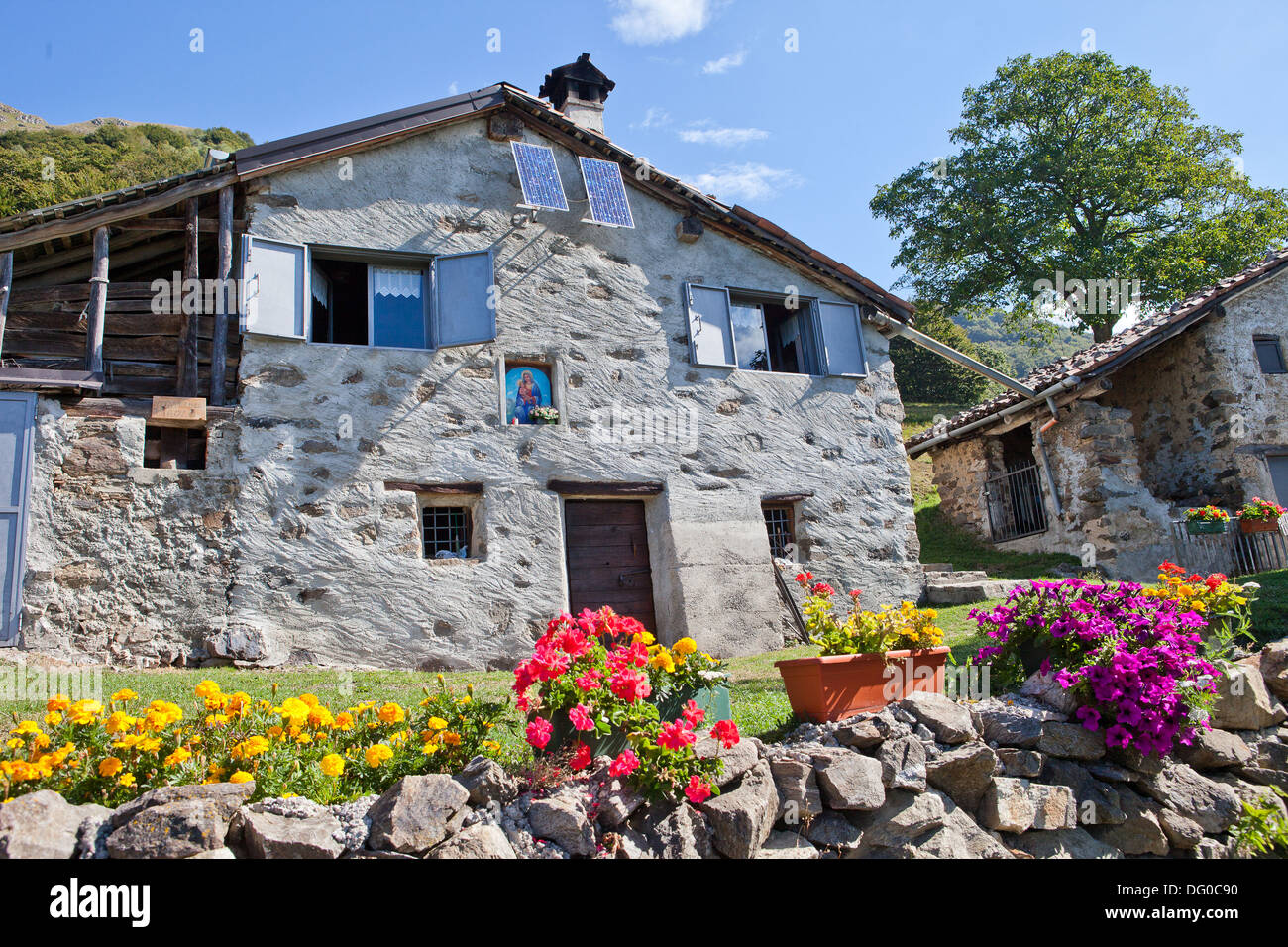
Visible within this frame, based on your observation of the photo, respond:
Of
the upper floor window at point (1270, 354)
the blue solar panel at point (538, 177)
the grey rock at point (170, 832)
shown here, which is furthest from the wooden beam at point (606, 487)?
the upper floor window at point (1270, 354)

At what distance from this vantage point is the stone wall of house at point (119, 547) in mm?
7770

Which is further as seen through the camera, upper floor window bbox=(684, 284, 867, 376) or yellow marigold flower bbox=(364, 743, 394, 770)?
upper floor window bbox=(684, 284, 867, 376)

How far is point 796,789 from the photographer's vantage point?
4141 millimetres

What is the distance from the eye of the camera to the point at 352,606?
848 centimetres

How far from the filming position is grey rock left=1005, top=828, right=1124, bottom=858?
4664 millimetres

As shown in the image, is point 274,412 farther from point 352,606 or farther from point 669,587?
point 669,587

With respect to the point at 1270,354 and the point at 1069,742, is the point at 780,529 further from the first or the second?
the point at 1270,354

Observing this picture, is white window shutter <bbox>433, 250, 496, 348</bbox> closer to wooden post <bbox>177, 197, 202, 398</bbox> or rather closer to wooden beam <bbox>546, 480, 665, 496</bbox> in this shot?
wooden beam <bbox>546, 480, 665, 496</bbox>

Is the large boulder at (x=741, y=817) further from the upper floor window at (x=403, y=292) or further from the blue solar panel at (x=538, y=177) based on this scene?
the blue solar panel at (x=538, y=177)

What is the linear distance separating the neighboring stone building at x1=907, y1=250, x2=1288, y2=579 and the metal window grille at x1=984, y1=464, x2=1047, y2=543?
0.02 metres

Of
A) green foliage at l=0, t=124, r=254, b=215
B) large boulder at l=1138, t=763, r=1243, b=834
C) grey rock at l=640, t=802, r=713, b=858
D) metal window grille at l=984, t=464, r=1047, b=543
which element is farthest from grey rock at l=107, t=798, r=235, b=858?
green foliage at l=0, t=124, r=254, b=215

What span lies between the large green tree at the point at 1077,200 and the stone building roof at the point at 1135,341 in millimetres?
7895
